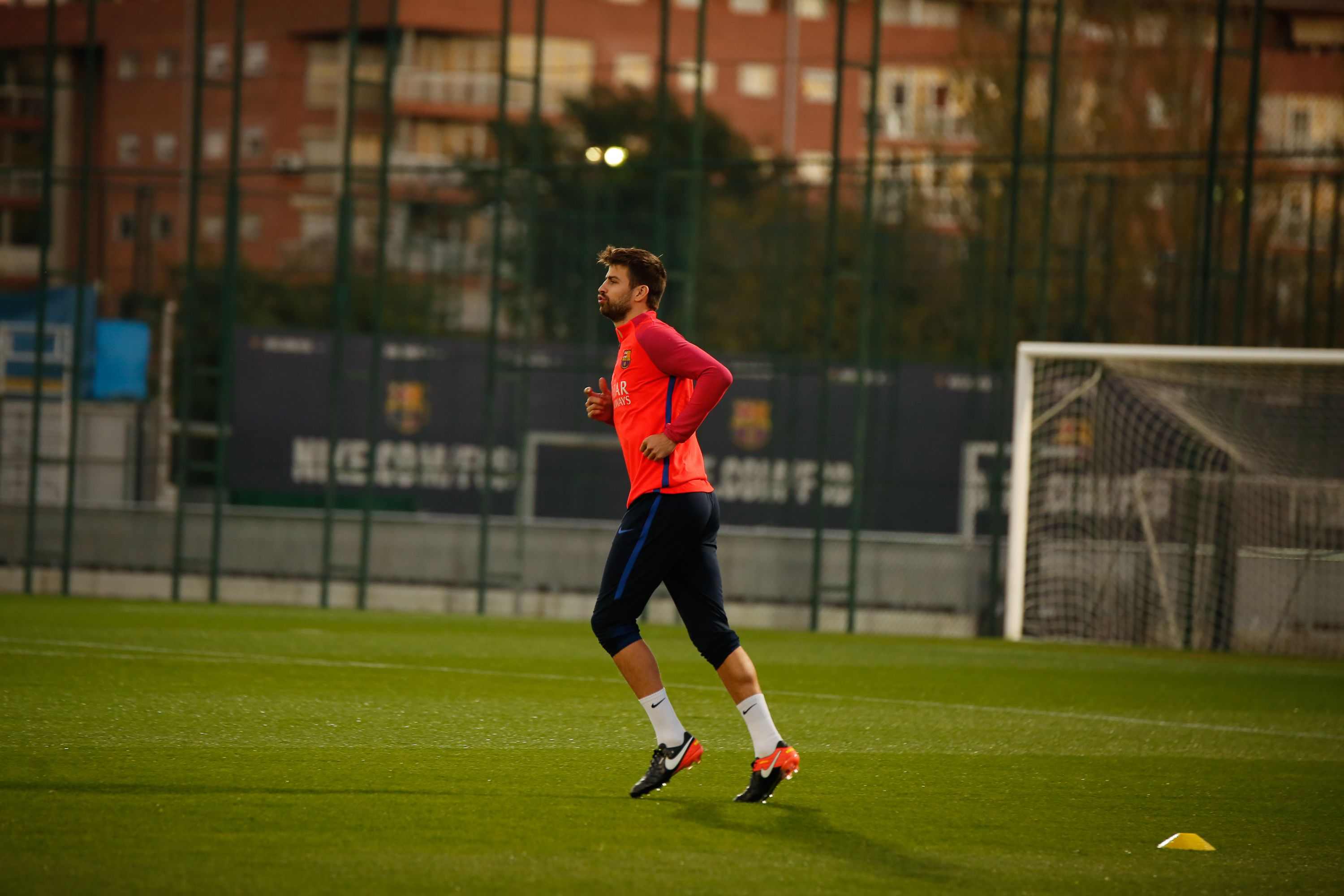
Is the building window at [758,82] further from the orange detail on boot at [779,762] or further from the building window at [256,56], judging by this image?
the orange detail on boot at [779,762]

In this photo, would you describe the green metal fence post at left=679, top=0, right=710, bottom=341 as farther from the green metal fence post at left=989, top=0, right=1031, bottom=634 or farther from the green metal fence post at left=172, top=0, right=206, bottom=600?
the green metal fence post at left=172, top=0, right=206, bottom=600

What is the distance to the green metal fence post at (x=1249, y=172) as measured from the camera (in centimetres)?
1486

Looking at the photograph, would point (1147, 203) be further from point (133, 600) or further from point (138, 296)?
point (133, 600)

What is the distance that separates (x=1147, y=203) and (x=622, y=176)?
9.30 meters

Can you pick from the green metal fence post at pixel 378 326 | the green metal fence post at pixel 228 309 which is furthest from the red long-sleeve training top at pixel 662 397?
the green metal fence post at pixel 228 309

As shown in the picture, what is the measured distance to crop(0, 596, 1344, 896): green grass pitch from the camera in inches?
189

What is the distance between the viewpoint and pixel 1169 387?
15.6 m

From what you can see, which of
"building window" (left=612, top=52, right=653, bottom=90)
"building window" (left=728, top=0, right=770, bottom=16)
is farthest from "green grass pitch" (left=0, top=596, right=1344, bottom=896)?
"building window" (left=728, top=0, right=770, bottom=16)

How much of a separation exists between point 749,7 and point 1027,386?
156ft

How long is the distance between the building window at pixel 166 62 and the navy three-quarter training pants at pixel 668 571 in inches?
2067

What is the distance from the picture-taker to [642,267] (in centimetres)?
610

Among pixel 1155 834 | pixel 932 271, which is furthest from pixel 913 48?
pixel 1155 834

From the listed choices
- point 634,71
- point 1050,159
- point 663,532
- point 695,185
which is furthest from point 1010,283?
point 634,71

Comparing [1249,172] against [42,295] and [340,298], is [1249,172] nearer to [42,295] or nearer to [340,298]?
A: [340,298]
